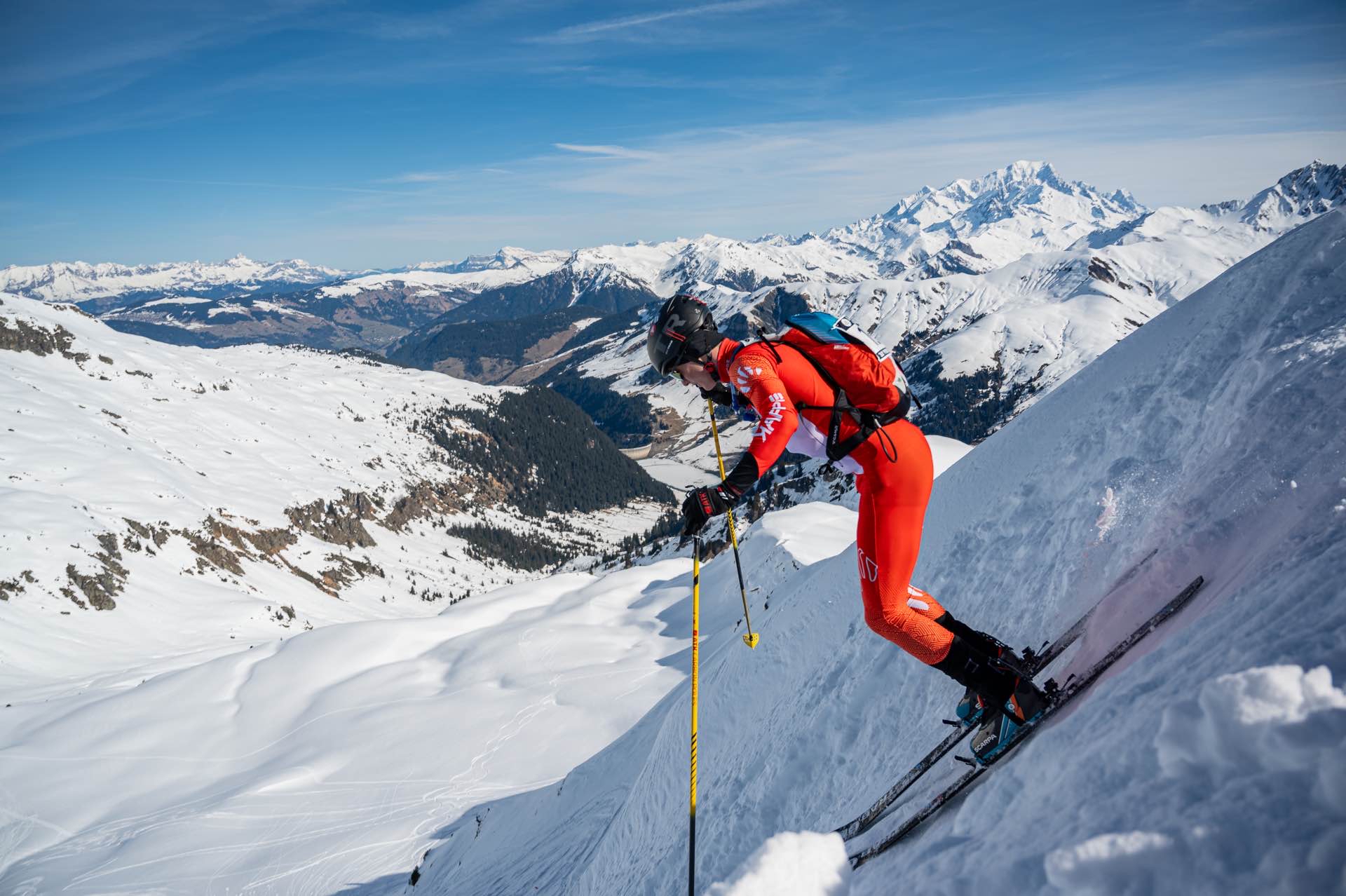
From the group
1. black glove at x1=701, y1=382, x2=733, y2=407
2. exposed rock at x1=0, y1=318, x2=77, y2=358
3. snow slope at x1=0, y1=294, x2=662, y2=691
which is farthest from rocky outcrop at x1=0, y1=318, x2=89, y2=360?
black glove at x1=701, y1=382, x2=733, y2=407

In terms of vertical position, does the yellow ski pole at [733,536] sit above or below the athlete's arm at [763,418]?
below

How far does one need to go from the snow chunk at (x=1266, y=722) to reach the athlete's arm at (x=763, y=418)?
3.52m

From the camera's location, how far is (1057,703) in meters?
5.74

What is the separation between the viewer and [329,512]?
157 meters

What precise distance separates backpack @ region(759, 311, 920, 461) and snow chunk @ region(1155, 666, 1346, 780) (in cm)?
341

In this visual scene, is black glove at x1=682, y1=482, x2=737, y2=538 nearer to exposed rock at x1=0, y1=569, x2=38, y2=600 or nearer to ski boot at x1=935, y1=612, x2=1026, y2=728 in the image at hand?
ski boot at x1=935, y1=612, x2=1026, y2=728

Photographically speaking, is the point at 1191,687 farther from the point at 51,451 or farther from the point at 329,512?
the point at 329,512

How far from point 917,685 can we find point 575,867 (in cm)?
966

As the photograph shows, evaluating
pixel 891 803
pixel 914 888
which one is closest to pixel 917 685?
pixel 891 803

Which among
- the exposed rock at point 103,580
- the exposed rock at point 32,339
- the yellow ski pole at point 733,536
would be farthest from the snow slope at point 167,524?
the yellow ski pole at point 733,536

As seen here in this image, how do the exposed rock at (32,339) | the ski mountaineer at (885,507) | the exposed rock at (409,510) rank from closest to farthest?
the ski mountaineer at (885,507), the exposed rock at (32,339), the exposed rock at (409,510)

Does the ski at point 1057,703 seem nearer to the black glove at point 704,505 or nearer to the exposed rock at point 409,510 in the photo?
the black glove at point 704,505

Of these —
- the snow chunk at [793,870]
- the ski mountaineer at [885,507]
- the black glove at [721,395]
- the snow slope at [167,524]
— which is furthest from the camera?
the snow slope at [167,524]

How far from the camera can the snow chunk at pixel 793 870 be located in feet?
15.5
